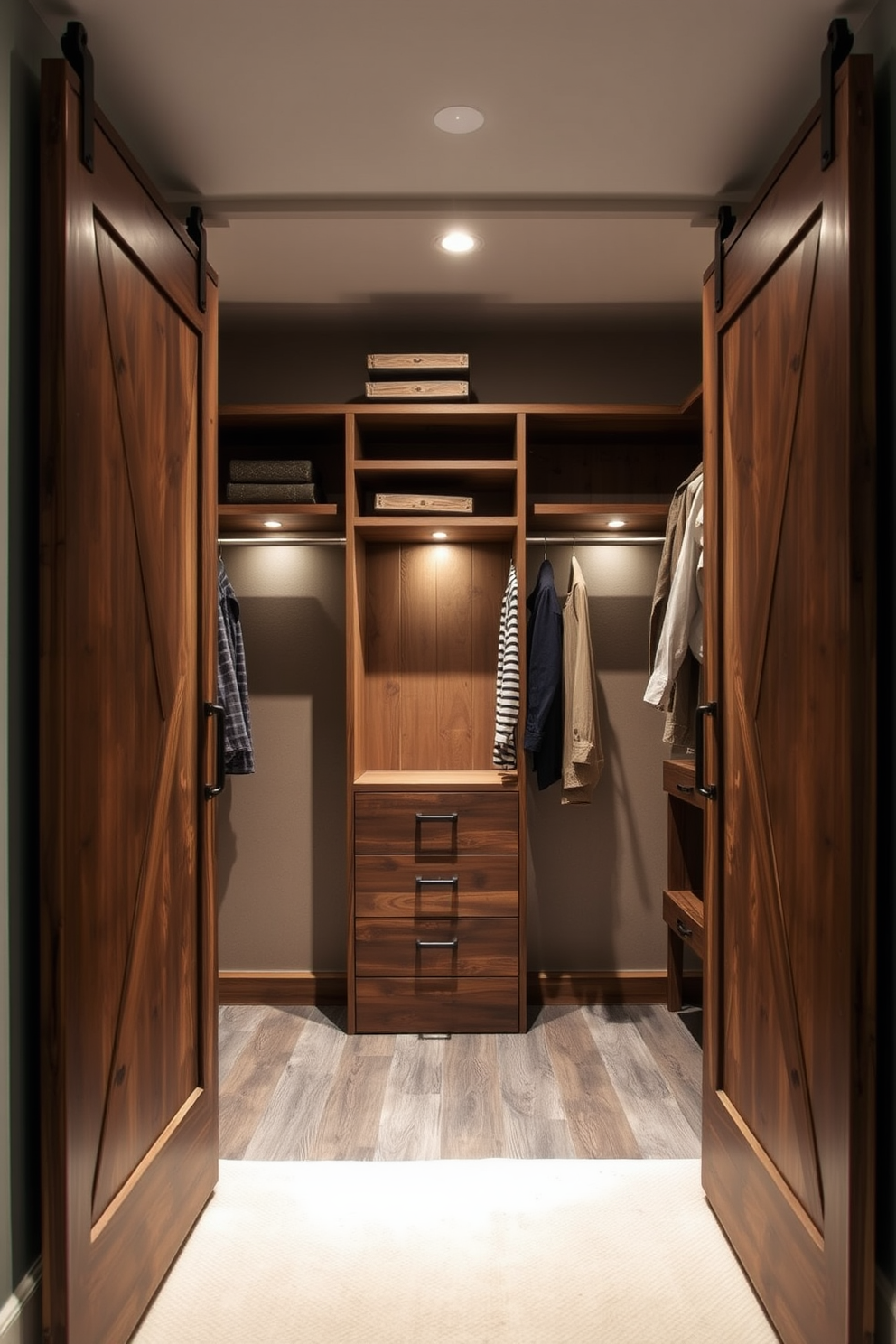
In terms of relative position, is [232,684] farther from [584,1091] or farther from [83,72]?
[83,72]

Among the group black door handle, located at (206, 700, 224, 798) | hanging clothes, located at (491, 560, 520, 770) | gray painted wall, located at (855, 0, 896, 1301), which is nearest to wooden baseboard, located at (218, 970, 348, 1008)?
hanging clothes, located at (491, 560, 520, 770)

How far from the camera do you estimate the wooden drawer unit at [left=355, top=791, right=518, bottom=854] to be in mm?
3244

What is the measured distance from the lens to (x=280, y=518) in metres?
3.33

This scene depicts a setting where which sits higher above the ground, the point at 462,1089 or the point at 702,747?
the point at 702,747

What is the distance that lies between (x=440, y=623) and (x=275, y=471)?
856 millimetres

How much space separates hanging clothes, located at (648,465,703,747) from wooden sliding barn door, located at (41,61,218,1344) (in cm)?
138

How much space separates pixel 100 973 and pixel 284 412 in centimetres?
217

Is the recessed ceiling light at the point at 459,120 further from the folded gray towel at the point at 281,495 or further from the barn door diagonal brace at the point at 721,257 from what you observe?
the folded gray towel at the point at 281,495

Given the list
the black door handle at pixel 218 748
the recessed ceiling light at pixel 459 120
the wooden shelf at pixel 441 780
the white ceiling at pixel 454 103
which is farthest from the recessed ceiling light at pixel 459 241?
the wooden shelf at pixel 441 780

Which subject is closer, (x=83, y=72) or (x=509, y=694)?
(x=83, y=72)

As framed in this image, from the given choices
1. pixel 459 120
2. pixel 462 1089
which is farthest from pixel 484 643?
pixel 459 120

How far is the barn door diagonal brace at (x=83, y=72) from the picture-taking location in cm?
157

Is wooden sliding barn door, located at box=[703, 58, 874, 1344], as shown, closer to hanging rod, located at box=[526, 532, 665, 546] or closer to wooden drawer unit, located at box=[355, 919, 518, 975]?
wooden drawer unit, located at box=[355, 919, 518, 975]

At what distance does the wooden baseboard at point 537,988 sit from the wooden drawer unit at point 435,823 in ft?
2.26
